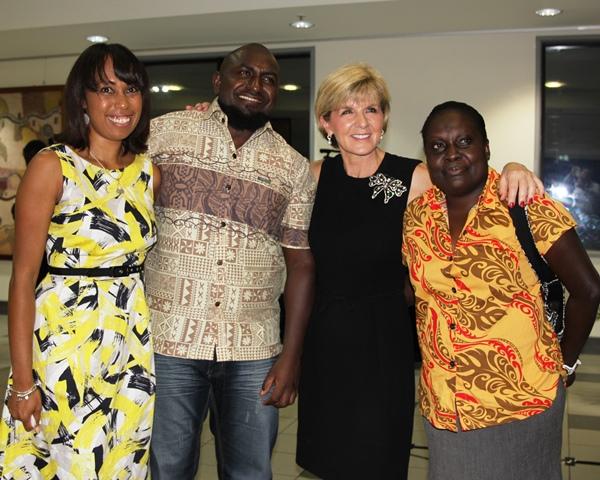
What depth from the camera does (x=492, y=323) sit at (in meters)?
1.99

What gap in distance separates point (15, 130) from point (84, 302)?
7882 mm

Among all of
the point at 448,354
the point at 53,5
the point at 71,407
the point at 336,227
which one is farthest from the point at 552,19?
the point at 71,407

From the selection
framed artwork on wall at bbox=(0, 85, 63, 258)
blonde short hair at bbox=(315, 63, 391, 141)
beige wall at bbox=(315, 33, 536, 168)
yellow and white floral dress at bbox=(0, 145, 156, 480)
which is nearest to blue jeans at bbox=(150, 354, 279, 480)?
yellow and white floral dress at bbox=(0, 145, 156, 480)

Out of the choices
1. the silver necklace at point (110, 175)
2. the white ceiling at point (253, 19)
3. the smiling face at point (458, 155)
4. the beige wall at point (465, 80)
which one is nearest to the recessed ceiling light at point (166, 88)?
the white ceiling at point (253, 19)

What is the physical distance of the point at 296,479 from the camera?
392 cm

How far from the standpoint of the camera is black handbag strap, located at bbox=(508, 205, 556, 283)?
1988mm

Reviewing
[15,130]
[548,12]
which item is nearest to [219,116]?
[548,12]

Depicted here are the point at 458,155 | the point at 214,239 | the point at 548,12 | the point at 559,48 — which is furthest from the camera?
the point at 559,48

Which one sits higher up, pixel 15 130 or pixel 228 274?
pixel 15 130

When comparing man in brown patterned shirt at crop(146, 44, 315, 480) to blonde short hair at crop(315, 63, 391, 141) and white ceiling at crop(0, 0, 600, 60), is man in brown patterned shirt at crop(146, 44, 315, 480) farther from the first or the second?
white ceiling at crop(0, 0, 600, 60)

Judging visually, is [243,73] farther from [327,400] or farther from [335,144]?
[327,400]

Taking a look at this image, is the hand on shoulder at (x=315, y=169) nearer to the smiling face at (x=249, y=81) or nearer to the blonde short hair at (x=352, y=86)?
the blonde short hair at (x=352, y=86)

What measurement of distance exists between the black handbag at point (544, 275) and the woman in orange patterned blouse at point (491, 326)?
0.06 ft

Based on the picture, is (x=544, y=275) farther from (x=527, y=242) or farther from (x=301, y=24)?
(x=301, y=24)
